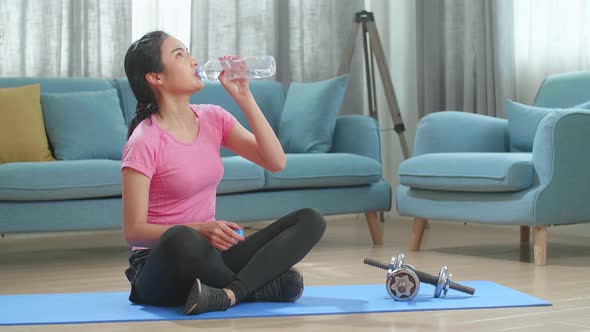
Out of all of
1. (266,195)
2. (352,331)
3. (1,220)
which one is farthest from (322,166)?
(352,331)

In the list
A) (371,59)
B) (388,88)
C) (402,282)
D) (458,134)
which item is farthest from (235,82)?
(371,59)

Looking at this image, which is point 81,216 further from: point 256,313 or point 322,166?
point 256,313

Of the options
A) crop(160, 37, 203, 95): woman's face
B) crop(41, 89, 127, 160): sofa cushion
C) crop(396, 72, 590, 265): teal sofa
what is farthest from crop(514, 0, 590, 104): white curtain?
crop(160, 37, 203, 95): woman's face

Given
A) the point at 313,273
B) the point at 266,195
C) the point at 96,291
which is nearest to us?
the point at 96,291

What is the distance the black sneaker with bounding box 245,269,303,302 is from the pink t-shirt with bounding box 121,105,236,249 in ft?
0.77

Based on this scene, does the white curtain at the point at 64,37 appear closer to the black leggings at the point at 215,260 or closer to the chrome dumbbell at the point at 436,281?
the black leggings at the point at 215,260

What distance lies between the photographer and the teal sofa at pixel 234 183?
11.1 ft

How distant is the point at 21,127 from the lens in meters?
3.88

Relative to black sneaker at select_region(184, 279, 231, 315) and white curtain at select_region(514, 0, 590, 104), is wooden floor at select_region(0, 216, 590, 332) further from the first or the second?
white curtain at select_region(514, 0, 590, 104)

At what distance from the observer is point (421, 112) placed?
17.2 feet

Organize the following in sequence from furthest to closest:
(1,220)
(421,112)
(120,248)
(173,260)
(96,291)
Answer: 1. (421,112)
2. (120,248)
3. (1,220)
4. (96,291)
5. (173,260)

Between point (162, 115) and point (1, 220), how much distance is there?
4.44 feet

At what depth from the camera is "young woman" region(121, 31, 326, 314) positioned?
7.04 ft

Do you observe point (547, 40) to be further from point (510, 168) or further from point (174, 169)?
point (174, 169)
